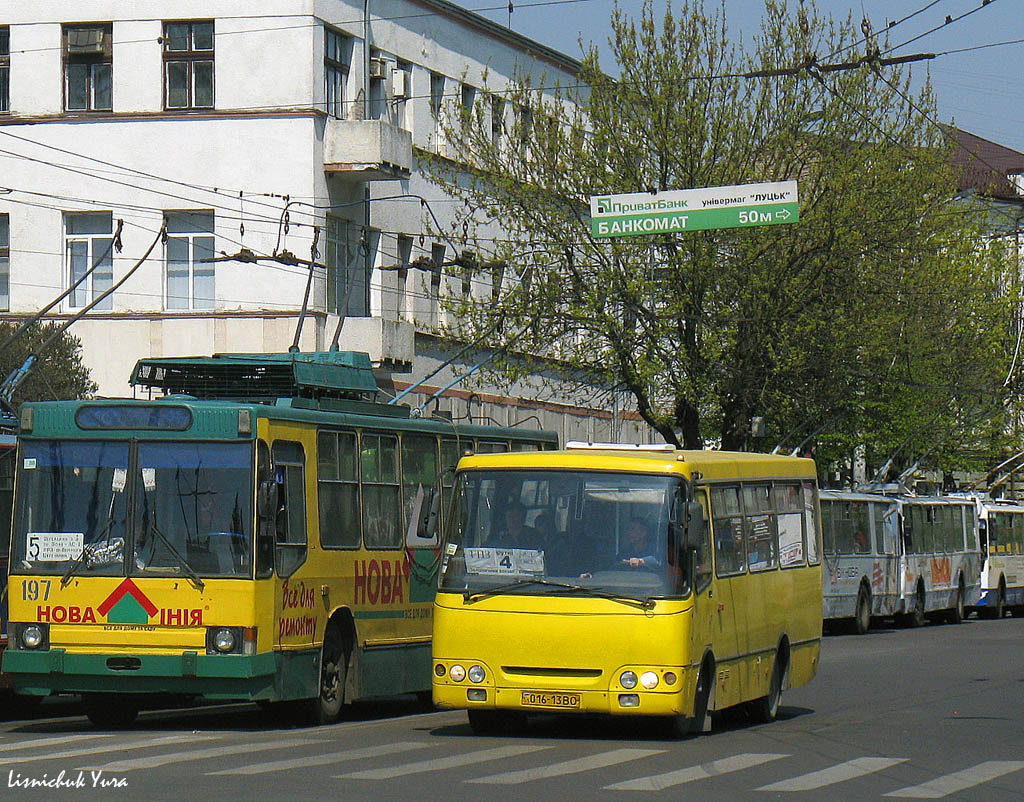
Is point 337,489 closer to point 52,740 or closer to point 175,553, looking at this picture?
point 175,553

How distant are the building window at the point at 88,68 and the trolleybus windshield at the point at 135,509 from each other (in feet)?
80.8

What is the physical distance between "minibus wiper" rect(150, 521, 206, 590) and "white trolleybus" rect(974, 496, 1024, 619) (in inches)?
1389

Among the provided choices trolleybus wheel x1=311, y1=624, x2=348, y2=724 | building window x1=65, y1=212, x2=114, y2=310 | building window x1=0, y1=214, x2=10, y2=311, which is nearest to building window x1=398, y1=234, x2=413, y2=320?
building window x1=65, y1=212, x2=114, y2=310

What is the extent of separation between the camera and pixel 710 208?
21.0 meters

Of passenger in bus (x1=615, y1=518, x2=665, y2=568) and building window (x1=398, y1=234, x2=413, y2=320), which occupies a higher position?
building window (x1=398, y1=234, x2=413, y2=320)

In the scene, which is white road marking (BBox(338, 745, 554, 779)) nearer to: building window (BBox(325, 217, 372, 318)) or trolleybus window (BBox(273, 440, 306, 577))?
trolleybus window (BBox(273, 440, 306, 577))

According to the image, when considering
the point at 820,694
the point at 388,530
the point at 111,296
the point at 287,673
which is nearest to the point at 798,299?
the point at 111,296

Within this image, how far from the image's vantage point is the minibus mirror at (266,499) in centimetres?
1405

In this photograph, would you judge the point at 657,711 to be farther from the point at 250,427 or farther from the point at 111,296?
the point at 111,296

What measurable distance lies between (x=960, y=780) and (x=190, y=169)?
28.6 meters

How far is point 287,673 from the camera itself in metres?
14.5

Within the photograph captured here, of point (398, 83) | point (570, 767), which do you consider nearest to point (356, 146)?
point (398, 83)

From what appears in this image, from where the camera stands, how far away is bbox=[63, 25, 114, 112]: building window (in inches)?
1491

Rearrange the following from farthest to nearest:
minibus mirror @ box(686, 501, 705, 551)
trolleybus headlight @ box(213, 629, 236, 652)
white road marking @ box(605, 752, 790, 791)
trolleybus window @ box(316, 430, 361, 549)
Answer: trolleybus window @ box(316, 430, 361, 549) < trolleybus headlight @ box(213, 629, 236, 652) < minibus mirror @ box(686, 501, 705, 551) < white road marking @ box(605, 752, 790, 791)
